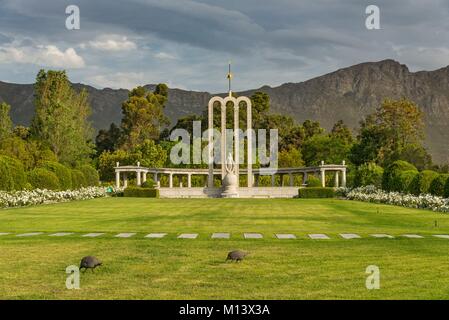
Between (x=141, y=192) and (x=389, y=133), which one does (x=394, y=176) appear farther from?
(x=389, y=133)

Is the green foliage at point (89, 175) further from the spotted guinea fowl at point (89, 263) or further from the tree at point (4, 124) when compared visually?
the spotted guinea fowl at point (89, 263)

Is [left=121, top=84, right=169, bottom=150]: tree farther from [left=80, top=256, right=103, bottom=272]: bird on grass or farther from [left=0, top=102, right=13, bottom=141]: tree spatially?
[left=80, top=256, right=103, bottom=272]: bird on grass

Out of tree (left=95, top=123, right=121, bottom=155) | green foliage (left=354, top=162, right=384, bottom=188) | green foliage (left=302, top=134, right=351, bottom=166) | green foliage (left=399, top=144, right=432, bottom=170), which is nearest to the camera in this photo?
green foliage (left=354, top=162, right=384, bottom=188)

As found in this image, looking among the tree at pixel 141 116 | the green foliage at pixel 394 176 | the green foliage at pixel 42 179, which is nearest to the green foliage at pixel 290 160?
the tree at pixel 141 116

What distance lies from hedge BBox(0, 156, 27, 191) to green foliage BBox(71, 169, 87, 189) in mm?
11609

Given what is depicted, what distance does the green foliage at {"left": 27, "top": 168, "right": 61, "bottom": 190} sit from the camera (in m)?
45.4

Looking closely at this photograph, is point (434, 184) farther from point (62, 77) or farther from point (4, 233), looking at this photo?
point (62, 77)

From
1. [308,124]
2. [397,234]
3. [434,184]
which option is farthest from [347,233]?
[308,124]

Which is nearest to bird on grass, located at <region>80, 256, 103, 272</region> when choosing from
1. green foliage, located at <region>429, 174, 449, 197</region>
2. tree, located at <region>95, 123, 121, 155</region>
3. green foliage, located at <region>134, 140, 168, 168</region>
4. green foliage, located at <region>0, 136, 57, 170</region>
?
green foliage, located at <region>429, 174, 449, 197</region>

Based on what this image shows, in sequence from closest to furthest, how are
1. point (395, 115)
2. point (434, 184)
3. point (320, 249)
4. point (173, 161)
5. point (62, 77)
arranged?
point (320, 249), point (434, 184), point (62, 77), point (395, 115), point (173, 161)

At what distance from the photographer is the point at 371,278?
10.2m

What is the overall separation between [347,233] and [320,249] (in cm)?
484

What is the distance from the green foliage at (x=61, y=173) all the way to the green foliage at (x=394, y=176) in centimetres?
2569

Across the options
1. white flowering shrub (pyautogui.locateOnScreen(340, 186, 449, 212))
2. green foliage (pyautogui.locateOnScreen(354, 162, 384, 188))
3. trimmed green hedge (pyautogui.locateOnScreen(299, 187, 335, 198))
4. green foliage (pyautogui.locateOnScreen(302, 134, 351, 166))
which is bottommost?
trimmed green hedge (pyautogui.locateOnScreen(299, 187, 335, 198))
